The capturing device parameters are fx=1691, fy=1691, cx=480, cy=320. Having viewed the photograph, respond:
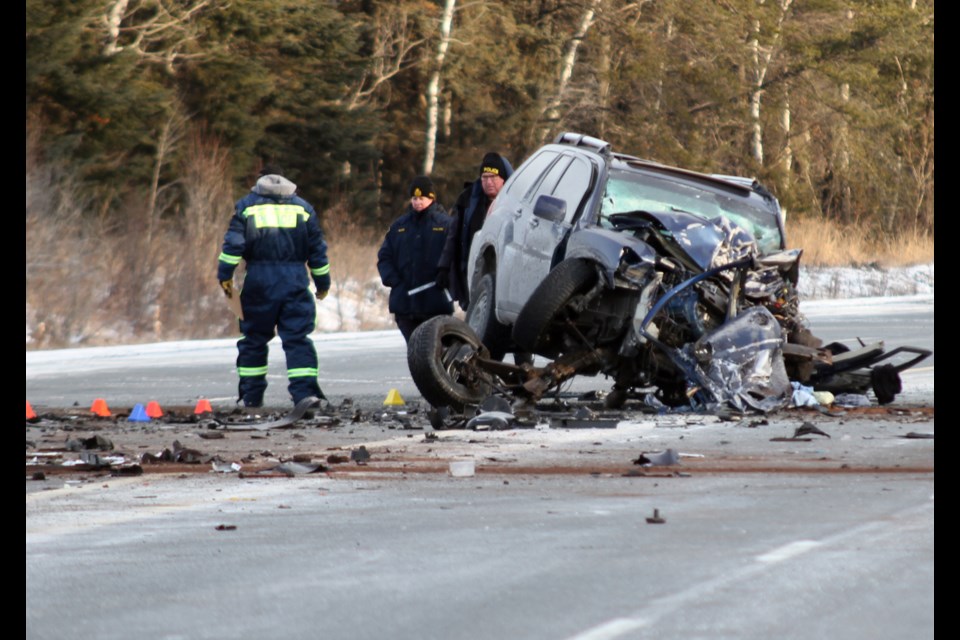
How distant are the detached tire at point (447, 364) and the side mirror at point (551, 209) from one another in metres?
1.15

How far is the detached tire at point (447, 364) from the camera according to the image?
11.6 metres

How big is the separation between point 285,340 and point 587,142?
294 cm

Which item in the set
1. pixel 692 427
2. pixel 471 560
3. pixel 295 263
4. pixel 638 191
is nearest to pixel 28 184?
pixel 295 263

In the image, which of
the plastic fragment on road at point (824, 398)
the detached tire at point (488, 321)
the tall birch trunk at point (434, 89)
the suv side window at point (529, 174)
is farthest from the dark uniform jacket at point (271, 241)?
the tall birch trunk at point (434, 89)

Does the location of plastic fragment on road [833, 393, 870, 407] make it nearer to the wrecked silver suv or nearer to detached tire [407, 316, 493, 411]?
the wrecked silver suv

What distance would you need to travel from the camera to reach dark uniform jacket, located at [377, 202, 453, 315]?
579 inches

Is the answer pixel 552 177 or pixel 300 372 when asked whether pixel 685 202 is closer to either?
pixel 552 177

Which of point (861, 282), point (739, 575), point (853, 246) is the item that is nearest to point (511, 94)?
point (853, 246)

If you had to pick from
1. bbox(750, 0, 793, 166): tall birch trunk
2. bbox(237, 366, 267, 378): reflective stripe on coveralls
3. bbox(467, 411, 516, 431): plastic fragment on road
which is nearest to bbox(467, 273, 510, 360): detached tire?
bbox(237, 366, 267, 378): reflective stripe on coveralls

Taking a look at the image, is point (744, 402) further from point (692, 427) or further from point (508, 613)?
point (508, 613)

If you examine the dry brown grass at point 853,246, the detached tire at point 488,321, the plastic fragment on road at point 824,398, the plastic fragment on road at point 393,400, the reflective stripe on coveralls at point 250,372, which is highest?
the dry brown grass at point 853,246

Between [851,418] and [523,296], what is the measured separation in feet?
8.83

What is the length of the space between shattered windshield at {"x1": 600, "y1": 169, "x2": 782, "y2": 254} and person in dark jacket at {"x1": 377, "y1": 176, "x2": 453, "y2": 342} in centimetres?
240

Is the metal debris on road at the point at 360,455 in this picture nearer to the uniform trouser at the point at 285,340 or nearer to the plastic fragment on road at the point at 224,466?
the plastic fragment on road at the point at 224,466
